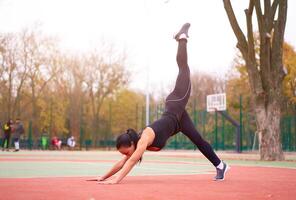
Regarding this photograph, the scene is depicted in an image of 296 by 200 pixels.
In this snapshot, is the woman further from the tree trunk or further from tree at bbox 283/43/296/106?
tree at bbox 283/43/296/106

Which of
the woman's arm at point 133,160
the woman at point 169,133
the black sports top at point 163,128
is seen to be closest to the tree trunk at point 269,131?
the woman at point 169,133

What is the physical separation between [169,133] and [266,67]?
11.0 m

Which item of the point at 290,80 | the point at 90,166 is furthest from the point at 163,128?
the point at 290,80

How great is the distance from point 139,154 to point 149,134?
427 mm

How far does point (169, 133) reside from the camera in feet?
23.1

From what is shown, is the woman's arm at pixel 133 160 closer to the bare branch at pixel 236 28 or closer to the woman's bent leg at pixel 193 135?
the woman's bent leg at pixel 193 135

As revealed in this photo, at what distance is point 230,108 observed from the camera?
4138cm

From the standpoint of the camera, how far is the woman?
21.2 feet

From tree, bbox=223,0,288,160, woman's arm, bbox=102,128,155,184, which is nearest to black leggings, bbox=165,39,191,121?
woman's arm, bbox=102,128,155,184

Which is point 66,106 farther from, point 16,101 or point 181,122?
point 181,122

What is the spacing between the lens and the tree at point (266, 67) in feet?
55.8

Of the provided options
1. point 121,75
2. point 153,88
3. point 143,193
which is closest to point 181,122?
point 143,193

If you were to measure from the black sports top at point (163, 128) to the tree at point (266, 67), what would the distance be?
34.6 feet

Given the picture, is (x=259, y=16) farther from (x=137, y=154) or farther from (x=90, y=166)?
(x=137, y=154)
